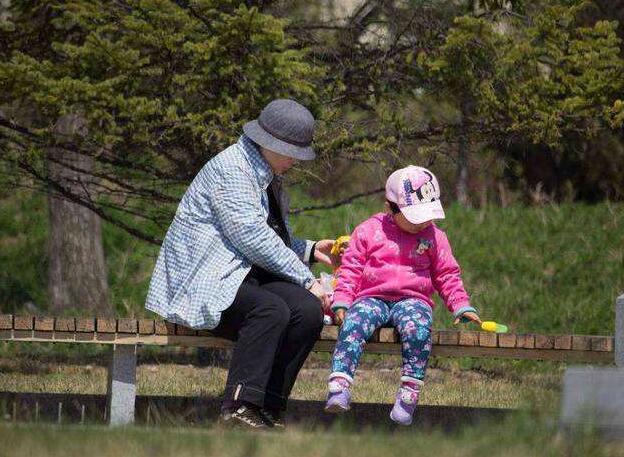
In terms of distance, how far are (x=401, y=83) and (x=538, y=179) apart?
735 cm

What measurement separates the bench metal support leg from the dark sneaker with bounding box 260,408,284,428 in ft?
2.07

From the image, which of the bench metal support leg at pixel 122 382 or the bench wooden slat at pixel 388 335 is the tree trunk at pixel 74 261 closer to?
the bench metal support leg at pixel 122 382

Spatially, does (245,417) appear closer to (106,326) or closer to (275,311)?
(275,311)

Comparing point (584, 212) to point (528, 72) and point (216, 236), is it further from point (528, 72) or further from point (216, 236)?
point (216, 236)

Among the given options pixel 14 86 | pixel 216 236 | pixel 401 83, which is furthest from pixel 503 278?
pixel 216 236

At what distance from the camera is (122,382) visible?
5.58 m

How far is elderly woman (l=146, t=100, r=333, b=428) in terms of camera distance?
5145mm

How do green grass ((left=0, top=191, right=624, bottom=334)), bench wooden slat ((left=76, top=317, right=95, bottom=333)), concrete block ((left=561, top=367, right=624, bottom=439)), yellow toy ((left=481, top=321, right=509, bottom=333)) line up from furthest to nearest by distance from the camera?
green grass ((left=0, top=191, right=624, bottom=334)) < yellow toy ((left=481, top=321, right=509, bottom=333)) < bench wooden slat ((left=76, top=317, right=95, bottom=333)) < concrete block ((left=561, top=367, right=624, bottom=439))

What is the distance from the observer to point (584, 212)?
12.4 m

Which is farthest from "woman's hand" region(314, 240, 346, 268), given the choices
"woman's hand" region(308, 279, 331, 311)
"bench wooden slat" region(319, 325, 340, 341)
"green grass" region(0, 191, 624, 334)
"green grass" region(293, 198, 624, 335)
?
"green grass" region(293, 198, 624, 335)

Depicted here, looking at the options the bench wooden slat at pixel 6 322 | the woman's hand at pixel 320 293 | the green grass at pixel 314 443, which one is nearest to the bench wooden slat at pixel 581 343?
the woman's hand at pixel 320 293

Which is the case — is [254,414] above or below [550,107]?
below

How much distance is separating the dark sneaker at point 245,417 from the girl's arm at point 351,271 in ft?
2.15

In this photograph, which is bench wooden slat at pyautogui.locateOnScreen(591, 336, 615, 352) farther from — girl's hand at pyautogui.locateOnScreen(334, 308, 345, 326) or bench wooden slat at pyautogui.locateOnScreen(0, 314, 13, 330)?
bench wooden slat at pyautogui.locateOnScreen(0, 314, 13, 330)
